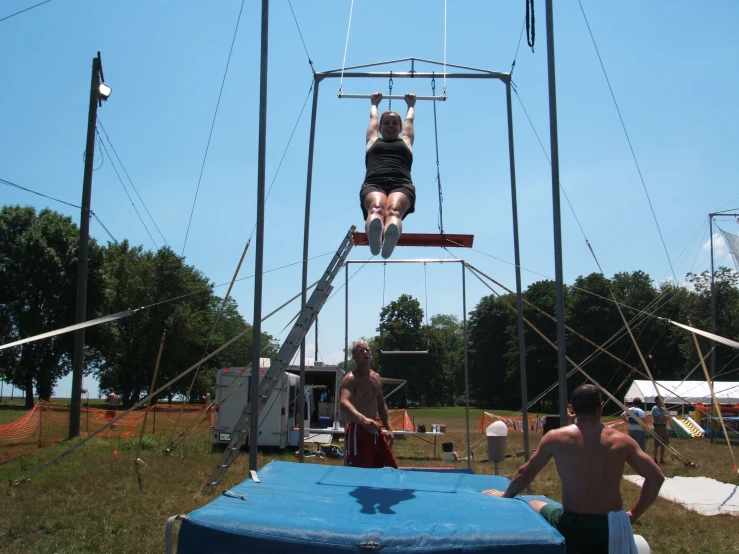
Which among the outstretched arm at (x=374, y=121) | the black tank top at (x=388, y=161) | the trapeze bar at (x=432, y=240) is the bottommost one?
the trapeze bar at (x=432, y=240)

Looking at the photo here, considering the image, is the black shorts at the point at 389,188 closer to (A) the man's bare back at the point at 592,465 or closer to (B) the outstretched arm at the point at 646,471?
(A) the man's bare back at the point at 592,465

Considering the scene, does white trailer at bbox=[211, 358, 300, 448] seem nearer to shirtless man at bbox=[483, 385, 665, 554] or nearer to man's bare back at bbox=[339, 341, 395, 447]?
man's bare back at bbox=[339, 341, 395, 447]

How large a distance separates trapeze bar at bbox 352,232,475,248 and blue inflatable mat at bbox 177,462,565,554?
3579 mm

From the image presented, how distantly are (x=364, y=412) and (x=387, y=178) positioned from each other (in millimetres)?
2185

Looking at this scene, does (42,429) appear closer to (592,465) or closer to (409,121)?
(409,121)

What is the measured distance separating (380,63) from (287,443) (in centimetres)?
899

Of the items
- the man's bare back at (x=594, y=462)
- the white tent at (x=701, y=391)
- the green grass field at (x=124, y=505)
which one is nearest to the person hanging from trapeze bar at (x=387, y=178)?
the man's bare back at (x=594, y=462)

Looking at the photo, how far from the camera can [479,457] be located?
14.0 metres

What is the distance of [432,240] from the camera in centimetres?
760

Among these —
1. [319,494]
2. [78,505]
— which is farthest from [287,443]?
[319,494]

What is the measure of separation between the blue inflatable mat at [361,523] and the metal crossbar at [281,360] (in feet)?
4.84

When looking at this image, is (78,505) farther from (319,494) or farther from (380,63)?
(380,63)

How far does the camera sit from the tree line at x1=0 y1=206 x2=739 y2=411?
28734 mm

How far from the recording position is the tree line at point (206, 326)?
28.7 m
